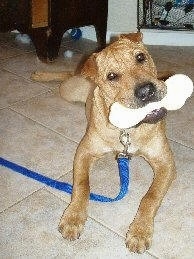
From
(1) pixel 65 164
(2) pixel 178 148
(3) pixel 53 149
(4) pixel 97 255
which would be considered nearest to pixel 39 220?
(4) pixel 97 255

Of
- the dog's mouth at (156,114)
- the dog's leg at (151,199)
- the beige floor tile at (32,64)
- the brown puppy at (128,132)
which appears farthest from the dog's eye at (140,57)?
the beige floor tile at (32,64)

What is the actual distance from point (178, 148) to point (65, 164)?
32.8 inches

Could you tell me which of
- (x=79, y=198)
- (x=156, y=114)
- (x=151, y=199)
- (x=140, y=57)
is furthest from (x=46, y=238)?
(x=140, y=57)

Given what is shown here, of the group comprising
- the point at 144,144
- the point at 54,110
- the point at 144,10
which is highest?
the point at 144,10

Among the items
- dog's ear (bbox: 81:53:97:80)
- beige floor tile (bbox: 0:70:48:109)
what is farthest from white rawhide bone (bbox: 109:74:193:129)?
beige floor tile (bbox: 0:70:48:109)

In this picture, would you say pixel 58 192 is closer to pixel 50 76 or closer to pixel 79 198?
pixel 79 198

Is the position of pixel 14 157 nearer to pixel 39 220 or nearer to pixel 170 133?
pixel 39 220

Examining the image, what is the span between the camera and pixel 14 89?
11.1ft

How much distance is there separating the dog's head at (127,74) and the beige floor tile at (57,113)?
749 mm

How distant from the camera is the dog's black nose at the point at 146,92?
1.79 m

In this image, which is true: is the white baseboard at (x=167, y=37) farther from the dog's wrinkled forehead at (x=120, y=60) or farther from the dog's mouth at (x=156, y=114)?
the dog's mouth at (x=156, y=114)

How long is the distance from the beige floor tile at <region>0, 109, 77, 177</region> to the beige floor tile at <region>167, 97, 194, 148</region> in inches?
31.2

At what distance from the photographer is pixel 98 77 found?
2016 mm

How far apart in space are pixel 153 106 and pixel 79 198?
2.07ft
